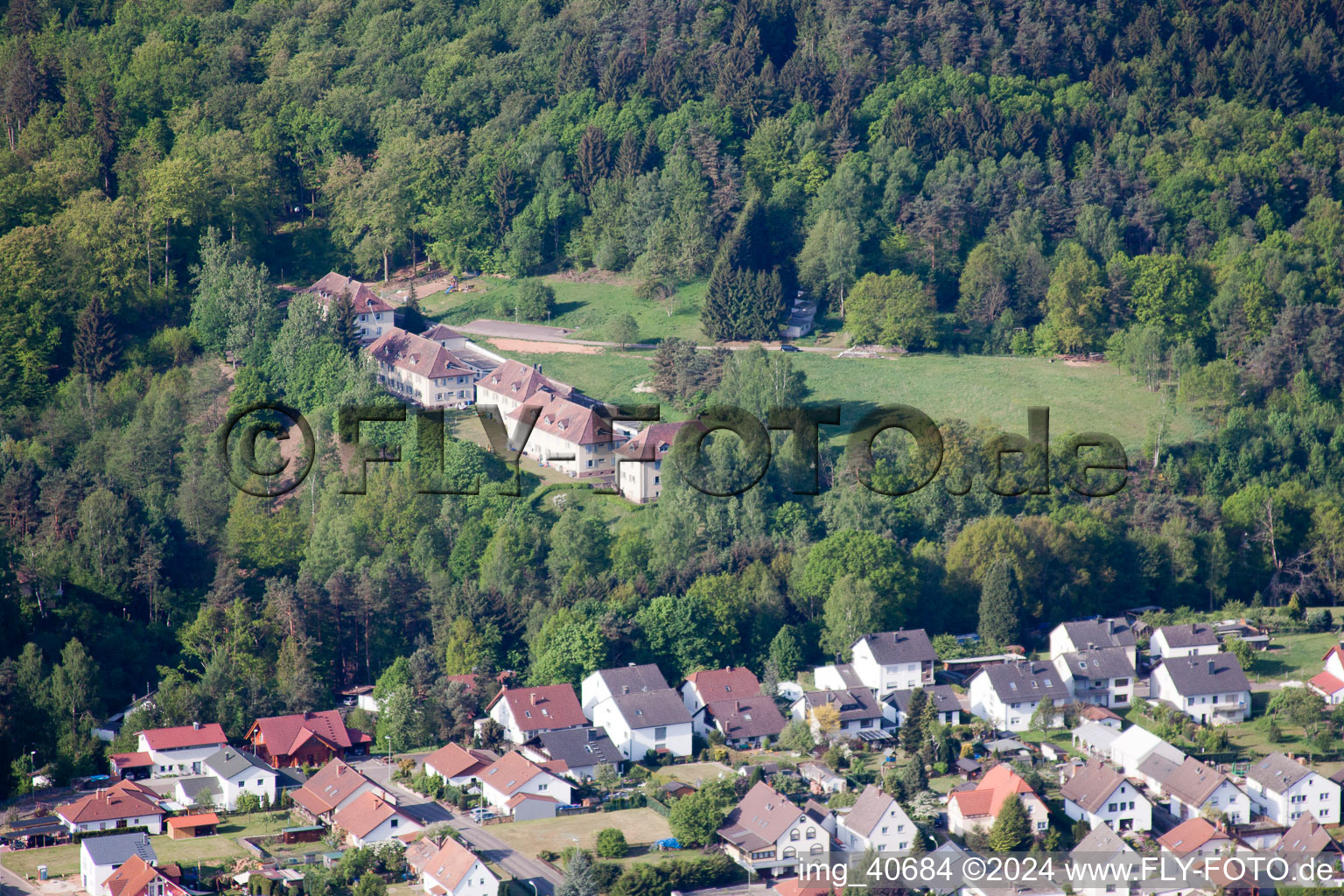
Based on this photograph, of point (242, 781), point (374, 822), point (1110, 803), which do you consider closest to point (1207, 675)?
point (1110, 803)

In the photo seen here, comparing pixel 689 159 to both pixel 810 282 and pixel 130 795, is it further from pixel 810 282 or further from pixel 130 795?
pixel 130 795

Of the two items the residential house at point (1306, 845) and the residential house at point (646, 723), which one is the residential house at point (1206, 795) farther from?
the residential house at point (646, 723)

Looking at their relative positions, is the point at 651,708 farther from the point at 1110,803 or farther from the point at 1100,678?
the point at 1100,678

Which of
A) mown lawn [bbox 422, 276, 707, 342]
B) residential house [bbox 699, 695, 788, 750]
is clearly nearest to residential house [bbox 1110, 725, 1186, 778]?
residential house [bbox 699, 695, 788, 750]

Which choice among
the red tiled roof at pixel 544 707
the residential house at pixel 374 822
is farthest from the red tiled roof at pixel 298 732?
the residential house at pixel 374 822

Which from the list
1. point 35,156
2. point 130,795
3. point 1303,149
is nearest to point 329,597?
point 130,795

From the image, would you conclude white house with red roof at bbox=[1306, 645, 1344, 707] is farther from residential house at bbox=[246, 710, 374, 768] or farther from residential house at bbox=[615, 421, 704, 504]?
residential house at bbox=[246, 710, 374, 768]
